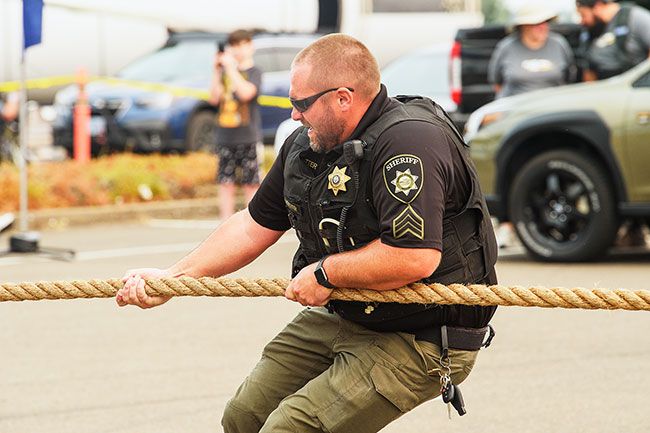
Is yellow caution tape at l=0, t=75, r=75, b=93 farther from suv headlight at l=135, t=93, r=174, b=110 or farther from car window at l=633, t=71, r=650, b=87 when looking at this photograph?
car window at l=633, t=71, r=650, b=87

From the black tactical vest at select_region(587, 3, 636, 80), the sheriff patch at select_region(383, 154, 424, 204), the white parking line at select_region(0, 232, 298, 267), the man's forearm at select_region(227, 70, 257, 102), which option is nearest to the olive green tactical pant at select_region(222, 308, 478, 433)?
the sheriff patch at select_region(383, 154, 424, 204)

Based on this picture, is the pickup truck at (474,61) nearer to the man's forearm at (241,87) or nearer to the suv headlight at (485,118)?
the man's forearm at (241,87)

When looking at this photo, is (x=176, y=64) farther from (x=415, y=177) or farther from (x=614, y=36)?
(x=415, y=177)

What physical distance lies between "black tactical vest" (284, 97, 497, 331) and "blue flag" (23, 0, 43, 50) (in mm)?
7433

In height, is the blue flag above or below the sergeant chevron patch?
below

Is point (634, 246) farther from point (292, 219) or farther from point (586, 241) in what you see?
point (292, 219)

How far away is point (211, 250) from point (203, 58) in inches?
618

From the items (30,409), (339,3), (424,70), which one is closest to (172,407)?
(30,409)

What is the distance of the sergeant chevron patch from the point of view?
3.70 metres

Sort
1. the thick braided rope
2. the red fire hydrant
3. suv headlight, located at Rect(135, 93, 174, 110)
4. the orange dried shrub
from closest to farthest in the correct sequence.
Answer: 1. the thick braided rope
2. the orange dried shrub
3. the red fire hydrant
4. suv headlight, located at Rect(135, 93, 174, 110)

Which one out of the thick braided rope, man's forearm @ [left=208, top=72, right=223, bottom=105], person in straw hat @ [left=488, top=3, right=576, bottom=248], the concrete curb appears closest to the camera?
the thick braided rope

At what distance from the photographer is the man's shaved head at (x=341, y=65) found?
3871 millimetres

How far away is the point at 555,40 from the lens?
11719 mm

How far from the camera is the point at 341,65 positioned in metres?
3.88
